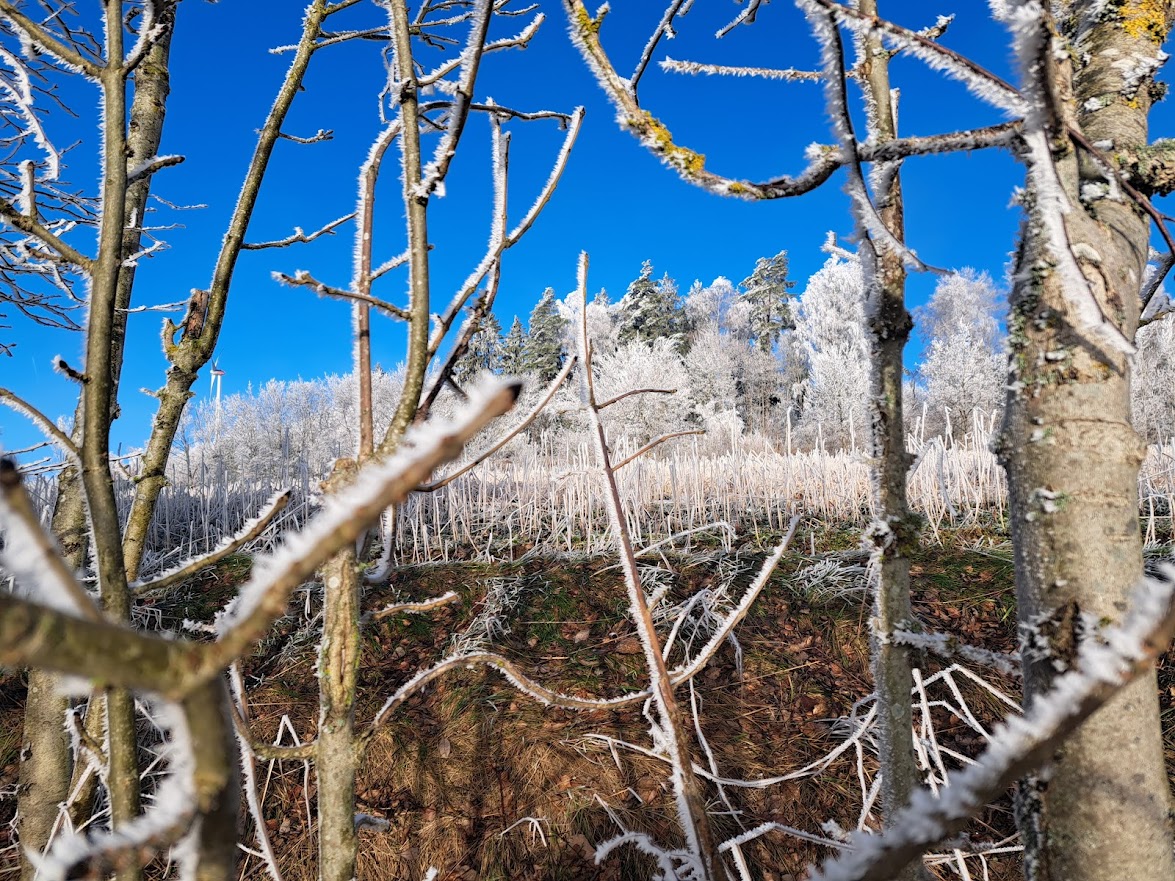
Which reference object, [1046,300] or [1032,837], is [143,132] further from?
[1032,837]

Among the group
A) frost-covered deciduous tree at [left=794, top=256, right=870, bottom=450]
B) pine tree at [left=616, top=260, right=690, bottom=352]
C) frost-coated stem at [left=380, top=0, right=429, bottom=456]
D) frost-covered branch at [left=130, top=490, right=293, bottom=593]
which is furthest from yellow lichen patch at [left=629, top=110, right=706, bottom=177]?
pine tree at [left=616, top=260, right=690, bottom=352]

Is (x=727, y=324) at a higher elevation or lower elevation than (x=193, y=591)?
higher

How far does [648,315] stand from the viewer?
28094 mm

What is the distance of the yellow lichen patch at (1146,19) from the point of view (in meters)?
0.79

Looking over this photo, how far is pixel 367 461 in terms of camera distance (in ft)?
2.50

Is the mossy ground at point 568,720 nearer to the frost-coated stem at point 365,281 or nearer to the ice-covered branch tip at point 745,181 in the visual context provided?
the frost-coated stem at point 365,281

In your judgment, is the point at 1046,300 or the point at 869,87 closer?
the point at 1046,300

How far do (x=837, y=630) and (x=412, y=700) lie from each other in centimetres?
232

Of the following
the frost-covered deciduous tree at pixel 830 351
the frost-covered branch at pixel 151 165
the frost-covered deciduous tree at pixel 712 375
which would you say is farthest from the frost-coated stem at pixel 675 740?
the frost-covered deciduous tree at pixel 712 375

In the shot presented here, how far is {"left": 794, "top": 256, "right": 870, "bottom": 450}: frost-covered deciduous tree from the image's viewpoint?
2358cm

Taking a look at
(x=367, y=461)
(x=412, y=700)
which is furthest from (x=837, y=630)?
(x=367, y=461)

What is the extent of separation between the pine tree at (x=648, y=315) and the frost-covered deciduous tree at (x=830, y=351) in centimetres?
563

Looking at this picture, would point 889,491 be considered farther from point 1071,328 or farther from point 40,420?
point 40,420

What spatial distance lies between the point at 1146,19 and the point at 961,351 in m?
27.7
